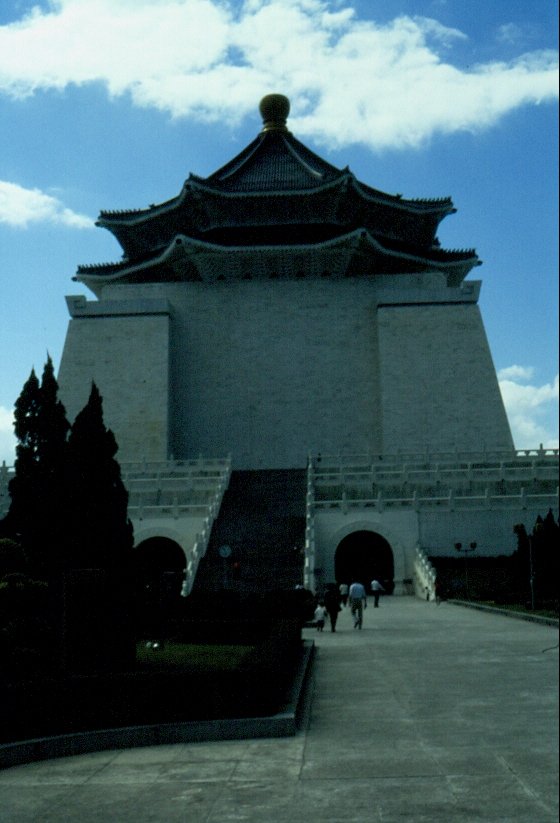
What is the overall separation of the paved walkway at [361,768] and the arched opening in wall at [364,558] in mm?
16909

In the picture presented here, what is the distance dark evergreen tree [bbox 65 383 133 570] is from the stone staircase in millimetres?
9742

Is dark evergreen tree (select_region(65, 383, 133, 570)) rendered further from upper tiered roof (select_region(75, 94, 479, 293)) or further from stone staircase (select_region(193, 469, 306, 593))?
upper tiered roof (select_region(75, 94, 479, 293))

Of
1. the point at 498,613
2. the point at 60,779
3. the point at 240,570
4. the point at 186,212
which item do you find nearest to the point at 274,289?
the point at 186,212

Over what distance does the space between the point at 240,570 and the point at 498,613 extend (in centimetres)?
723

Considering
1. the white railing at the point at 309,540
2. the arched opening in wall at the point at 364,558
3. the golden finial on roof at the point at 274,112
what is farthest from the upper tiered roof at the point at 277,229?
the arched opening in wall at the point at 364,558

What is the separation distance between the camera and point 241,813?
5.56 metres

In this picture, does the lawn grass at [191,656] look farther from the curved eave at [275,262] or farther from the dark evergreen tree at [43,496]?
the curved eave at [275,262]

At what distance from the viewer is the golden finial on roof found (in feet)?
154

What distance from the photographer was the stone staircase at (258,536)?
24.0m

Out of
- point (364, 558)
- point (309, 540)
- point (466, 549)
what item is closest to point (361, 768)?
point (309, 540)

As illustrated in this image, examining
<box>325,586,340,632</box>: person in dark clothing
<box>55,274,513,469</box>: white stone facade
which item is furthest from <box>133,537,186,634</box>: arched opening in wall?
<box>55,274,513,469</box>: white stone facade

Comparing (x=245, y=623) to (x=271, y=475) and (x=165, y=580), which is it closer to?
(x=165, y=580)

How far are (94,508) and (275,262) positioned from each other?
99.5 feet

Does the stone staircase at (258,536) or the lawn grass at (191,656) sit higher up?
the stone staircase at (258,536)
